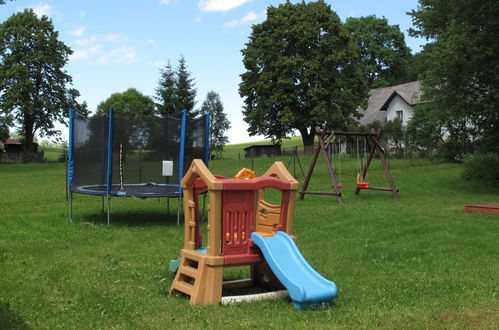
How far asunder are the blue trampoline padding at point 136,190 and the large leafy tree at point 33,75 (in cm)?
4178

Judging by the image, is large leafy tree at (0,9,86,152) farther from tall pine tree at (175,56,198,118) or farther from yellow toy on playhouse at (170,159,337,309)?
yellow toy on playhouse at (170,159,337,309)

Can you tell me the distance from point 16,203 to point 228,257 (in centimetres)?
1271

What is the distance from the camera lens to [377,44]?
6334cm

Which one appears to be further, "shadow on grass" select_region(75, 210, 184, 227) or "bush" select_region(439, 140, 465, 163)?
"bush" select_region(439, 140, 465, 163)

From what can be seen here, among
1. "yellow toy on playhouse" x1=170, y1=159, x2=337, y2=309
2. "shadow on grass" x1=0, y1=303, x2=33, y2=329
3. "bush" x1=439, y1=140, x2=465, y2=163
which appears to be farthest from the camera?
"bush" x1=439, y1=140, x2=465, y2=163

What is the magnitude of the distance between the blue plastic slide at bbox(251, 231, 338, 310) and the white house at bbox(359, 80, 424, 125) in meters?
41.1

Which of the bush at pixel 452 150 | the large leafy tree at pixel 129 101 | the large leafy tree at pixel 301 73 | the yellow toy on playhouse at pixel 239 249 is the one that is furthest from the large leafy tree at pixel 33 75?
the yellow toy on playhouse at pixel 239 249

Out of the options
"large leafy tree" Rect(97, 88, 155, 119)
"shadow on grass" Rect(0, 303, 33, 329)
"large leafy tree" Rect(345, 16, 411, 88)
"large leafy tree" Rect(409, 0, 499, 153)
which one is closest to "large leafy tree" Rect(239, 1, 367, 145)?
"large leafy tree" Rect(345, 16, 411, 88)

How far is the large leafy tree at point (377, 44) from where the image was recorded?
205 ft

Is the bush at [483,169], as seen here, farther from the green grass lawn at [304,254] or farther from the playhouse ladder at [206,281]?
the playhouse ladder at [206,281]

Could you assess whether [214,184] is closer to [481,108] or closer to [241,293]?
[241,293]

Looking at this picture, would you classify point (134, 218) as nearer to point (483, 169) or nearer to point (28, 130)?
point (483, 169)

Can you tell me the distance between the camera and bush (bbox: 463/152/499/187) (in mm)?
21797

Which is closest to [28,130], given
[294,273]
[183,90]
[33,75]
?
[33,75]
